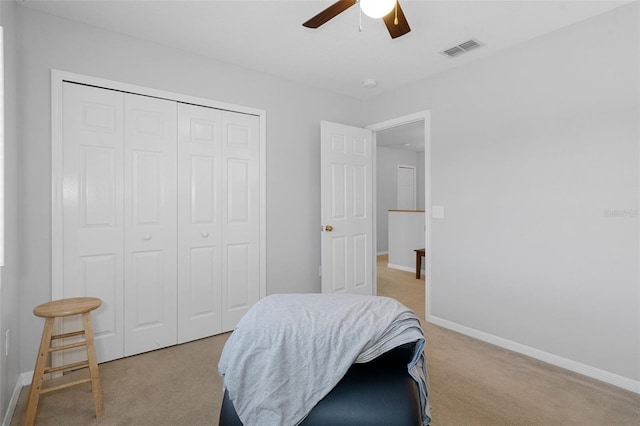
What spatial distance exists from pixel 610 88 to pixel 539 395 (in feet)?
6.54

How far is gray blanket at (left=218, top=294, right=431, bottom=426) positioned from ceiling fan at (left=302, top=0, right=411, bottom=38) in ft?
4.52

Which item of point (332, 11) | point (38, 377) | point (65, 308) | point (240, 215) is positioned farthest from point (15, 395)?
point (332, 11)

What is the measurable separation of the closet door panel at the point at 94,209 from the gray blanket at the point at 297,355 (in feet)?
5.36

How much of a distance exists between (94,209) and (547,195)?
128 inches

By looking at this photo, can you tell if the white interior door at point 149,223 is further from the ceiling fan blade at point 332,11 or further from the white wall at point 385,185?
the white wall at point 385,185

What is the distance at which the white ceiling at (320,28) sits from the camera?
7.14 feet

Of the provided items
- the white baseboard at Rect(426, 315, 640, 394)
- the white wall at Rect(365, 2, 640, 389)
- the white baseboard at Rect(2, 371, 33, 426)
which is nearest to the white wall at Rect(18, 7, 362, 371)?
the white baseboard at Rect(2, 371, 33, 426)

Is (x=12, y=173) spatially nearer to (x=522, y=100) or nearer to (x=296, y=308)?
(x=296, y=308)

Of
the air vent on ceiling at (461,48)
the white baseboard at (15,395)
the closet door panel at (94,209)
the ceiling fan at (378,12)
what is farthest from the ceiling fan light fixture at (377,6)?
the white baseboard at (15,395)

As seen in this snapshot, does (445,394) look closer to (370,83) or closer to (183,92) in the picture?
(370,83)

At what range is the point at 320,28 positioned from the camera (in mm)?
2428

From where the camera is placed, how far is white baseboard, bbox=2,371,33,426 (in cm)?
177

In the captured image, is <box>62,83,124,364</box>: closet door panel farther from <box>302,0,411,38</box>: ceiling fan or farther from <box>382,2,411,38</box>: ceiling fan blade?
<box>382,2,411,38</box>: ceiling fan blade

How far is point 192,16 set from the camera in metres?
2.31
